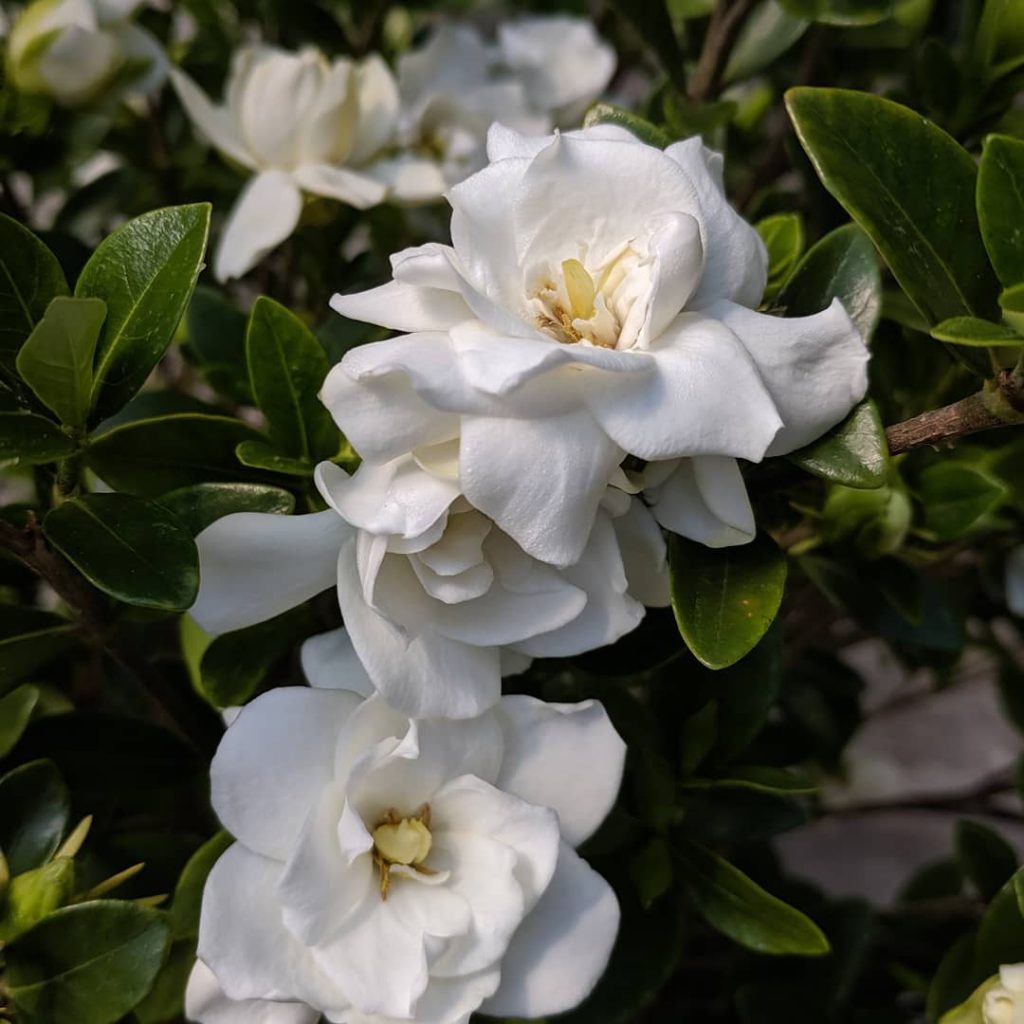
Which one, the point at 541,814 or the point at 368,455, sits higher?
the point at 368,455

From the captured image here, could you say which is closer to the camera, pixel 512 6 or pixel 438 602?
pixel 438 602

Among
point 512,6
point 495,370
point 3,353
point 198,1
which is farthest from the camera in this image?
point 512,6

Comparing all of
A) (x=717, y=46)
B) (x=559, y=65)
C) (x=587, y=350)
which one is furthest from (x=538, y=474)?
(x=559, y=65)

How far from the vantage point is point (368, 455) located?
1.53ft

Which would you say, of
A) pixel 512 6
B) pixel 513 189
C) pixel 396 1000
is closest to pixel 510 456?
pixel 513 189

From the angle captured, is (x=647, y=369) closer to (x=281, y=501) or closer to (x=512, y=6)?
(x=281, y=501)

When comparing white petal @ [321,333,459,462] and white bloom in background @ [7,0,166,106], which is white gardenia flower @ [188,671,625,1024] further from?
white bloom in background @ [7,0,166,106]

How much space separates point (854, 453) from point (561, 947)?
0.29 meters

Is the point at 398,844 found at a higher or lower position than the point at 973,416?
lower

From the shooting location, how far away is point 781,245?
26.3 inches

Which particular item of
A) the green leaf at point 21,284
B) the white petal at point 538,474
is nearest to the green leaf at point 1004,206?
the white petal at point 538,474

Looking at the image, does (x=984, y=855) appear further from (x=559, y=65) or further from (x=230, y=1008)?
(x=559, y=65)

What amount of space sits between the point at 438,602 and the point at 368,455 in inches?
3.5

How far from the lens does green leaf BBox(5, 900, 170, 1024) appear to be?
1.78ft
